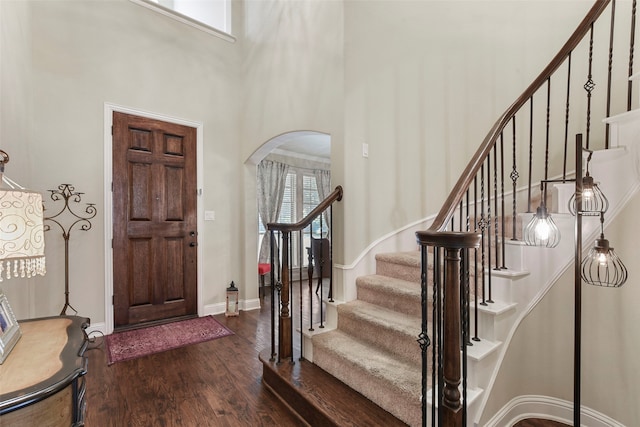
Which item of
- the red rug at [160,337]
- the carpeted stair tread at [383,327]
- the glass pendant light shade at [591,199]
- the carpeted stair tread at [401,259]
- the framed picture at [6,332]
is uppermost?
the glass pendant light shade at [591,199]

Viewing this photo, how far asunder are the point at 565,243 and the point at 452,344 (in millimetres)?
1217

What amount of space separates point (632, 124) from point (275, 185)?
4851mm

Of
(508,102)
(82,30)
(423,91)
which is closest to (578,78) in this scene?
(508,102)

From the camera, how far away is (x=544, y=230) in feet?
5.17

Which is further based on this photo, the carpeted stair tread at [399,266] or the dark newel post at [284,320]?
the carpeted stair tread at [399,266]

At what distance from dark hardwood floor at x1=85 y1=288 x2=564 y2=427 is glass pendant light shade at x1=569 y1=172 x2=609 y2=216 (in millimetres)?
1395

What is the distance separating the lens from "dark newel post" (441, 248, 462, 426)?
1.13 m

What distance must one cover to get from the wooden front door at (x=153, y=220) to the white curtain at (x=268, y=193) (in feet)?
6.41

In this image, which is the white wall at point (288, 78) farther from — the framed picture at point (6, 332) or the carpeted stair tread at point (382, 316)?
the framed picture at point (6, 332)

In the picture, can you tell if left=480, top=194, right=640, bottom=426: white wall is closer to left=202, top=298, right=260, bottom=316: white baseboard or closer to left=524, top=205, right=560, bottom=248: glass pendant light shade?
left=524, top=205, right=560, bottom=248: glass pendant light shade

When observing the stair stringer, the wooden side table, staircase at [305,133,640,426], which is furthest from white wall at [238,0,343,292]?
the wooden side table

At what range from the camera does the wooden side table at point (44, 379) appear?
2.96ft

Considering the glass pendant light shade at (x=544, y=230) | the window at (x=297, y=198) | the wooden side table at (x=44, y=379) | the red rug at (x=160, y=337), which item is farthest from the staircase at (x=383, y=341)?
the window at (x=297, y=198)

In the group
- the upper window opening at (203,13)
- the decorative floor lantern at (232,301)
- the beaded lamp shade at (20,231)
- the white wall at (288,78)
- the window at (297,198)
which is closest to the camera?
the beaded lamp shade at (20,231)
